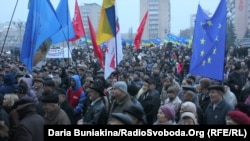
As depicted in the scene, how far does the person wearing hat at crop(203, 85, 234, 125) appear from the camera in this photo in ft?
20.2

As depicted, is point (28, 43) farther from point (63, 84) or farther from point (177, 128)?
point (177, 128)

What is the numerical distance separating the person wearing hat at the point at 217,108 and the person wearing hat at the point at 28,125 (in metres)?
2.55

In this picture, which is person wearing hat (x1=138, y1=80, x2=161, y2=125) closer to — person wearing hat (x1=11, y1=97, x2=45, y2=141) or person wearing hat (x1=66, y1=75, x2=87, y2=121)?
person wearing hat (x1=66, y1=75, x2=87, y2=121)

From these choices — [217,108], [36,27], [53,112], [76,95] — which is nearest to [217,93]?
[217,108]

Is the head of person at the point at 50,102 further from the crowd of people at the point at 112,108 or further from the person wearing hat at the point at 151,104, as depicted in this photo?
the person wearing hat at the point at 151,104

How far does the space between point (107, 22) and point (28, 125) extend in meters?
3.89

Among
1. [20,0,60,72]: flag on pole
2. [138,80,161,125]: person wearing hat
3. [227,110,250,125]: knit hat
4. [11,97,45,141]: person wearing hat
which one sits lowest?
[138,80,161,125]: person wearing hat

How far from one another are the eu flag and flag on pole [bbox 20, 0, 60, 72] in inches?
125

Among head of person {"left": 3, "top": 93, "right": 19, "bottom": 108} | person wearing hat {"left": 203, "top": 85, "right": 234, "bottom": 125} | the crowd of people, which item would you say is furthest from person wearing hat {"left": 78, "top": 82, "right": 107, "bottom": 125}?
person wearing hat {"left": 203, "top": 85, "right": 234, "bottom": 125}

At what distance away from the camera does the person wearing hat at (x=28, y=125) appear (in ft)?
15.9

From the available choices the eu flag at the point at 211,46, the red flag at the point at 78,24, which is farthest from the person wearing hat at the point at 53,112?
the red flag at the point at 78,24

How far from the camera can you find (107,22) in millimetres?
8375

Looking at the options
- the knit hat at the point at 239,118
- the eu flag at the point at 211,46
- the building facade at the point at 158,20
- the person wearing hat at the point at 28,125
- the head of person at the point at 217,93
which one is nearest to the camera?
the knit hat at the point at 239,118

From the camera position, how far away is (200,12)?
29.2 ft
